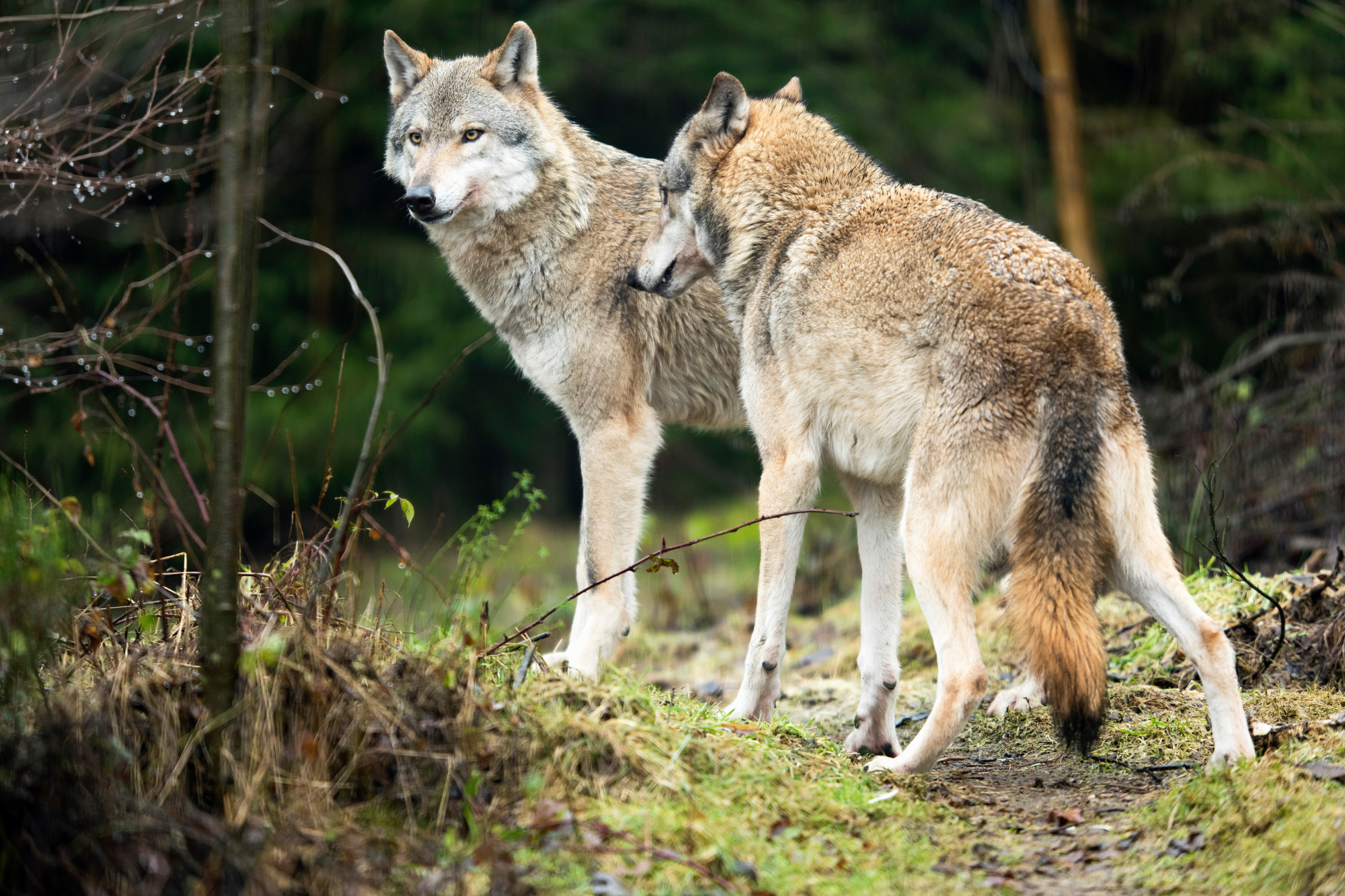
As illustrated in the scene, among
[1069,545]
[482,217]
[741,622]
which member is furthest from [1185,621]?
[741,622]

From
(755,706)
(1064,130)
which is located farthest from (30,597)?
(1064,130)

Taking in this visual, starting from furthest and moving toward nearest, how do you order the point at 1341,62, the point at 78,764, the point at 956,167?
the point at 956,167, the point at 1341,62, the point at 78,764

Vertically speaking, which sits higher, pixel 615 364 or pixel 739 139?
pixel 739 139

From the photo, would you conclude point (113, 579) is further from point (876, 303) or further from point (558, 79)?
point (558, 79)

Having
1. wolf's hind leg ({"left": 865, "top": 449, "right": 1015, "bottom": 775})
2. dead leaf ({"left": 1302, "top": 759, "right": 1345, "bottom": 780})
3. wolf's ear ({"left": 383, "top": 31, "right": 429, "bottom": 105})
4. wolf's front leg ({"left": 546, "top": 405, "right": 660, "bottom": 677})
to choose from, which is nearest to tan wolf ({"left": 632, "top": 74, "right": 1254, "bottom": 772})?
wolf's hind leg ({"left": 865, "top": 449, "right": 1015, "bottom": 775})

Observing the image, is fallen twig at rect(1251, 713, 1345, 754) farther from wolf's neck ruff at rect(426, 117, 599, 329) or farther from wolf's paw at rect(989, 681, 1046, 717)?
wolf's neck ruff at rect(426, 117, 599, 329)

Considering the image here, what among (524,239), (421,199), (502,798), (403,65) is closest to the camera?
(502,798)

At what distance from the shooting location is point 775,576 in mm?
3764

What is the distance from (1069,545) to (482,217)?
10.3 feet

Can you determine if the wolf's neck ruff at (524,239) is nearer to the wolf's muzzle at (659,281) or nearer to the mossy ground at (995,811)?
the wolf's muzzle at (659,281)

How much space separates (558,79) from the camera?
484 inches

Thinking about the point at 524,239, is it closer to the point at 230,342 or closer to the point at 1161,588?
the point at 230,342

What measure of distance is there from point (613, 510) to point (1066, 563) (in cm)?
232

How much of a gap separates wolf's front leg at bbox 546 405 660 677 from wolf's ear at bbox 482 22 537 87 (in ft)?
5.68
